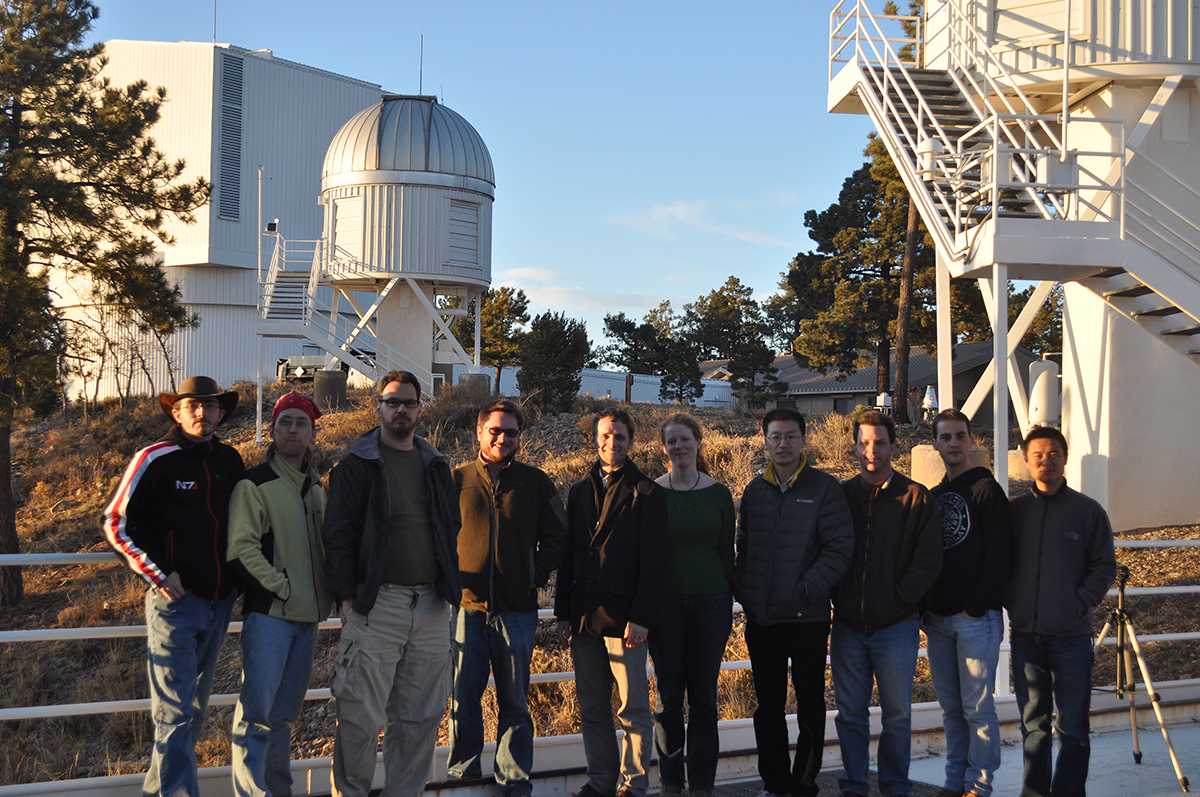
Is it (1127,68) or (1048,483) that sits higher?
(1127,68)

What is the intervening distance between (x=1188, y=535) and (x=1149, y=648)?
3463 millimetres

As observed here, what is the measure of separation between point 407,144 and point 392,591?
71.6 ft

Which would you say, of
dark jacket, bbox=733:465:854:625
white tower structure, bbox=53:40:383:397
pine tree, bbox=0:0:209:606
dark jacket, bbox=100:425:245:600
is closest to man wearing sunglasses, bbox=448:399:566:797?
dark jacket, bbox=733:465:854:625

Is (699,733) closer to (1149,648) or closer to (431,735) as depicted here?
(431,735)

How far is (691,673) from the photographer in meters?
5.09

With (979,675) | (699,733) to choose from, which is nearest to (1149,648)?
(979,675)

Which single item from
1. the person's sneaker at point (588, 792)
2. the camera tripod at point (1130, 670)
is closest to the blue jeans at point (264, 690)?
the person's sneaker at point (588, 792)

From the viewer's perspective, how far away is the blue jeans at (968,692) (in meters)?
4.99

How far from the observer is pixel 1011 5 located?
44.8 ft

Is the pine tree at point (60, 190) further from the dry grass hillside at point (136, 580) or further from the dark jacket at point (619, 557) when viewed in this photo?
the dark jacket at point (619, 557)

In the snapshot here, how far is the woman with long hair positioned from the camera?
5035 millimetres

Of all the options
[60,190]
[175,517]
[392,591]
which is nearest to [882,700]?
[392,591]

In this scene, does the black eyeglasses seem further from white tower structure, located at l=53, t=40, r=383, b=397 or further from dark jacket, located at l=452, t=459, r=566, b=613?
white tower structure, located at l=53, t=40, r=383, b=397

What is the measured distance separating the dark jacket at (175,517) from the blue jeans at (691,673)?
208cm
